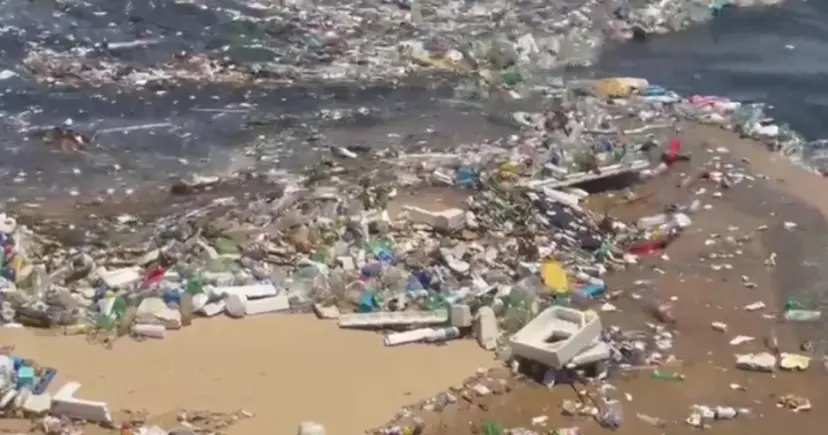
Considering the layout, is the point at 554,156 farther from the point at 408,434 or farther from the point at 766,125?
the point at 408,434

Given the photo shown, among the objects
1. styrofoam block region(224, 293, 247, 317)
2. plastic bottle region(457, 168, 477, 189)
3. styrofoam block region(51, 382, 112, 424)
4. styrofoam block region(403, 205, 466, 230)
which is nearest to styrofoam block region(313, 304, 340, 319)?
styrofoam block region(224, 293, 247, 317)

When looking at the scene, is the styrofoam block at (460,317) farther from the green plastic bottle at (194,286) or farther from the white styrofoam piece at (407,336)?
the green plastic bottle at (194,286)

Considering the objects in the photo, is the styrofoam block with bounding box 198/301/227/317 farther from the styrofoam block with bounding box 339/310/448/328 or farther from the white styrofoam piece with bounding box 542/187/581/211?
the white styrofoam piece with bounding box 542/187/581/211

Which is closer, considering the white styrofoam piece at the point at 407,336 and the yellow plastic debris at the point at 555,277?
the white styrofoam piece at the point at 407,336

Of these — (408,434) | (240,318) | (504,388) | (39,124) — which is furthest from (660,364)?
(39,124)

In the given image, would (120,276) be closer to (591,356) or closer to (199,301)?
(199,301)

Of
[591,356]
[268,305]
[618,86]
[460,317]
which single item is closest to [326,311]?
[268,305]

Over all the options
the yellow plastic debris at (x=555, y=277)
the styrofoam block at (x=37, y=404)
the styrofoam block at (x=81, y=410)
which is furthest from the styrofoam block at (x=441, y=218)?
the styrofoam block at (x=37, y=404)
